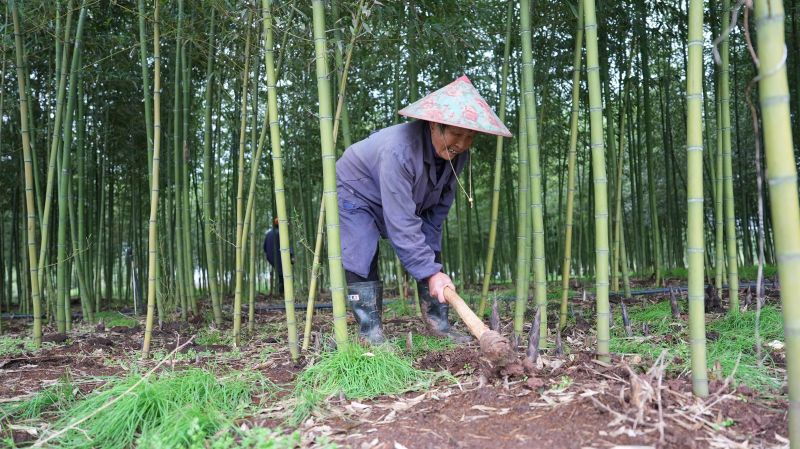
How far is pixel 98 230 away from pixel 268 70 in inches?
194

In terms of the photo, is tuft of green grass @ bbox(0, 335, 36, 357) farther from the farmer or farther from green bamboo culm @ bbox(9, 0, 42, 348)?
the farmer

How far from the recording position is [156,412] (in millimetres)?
1973

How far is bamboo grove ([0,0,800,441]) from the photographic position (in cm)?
211

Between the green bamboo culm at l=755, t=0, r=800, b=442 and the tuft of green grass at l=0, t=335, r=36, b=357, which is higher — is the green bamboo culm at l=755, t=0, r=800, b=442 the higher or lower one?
the higher one

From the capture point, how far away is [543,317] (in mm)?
2697

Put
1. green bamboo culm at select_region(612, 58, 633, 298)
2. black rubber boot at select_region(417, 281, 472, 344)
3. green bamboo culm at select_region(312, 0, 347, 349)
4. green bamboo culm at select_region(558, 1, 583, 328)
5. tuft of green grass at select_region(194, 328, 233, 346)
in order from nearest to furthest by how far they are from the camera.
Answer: green bamboo culm at select_region(312, 0, 347, 349) < green bamboo culm at select_region(558, 1, 583, 328) < black rubber boot at select_region(417, 281, 472, 344) < tuft of green grass at select_region(194, 328, 233, 346) < green bamboo culm at select_region(612, 58, 633, 298)

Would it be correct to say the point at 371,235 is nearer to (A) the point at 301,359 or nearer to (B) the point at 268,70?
(A) the point at 301,359

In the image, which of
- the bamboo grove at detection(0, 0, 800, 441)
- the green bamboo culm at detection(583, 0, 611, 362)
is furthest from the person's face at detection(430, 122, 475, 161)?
the green bamboo culm at detection(583, 0, 611, 362)

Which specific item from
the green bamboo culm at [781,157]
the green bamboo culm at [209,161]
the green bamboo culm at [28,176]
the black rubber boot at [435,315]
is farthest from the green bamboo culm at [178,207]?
the green bamboo culm at [781,157]

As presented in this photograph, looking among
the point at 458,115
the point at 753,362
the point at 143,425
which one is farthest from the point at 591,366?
the point at 143,425

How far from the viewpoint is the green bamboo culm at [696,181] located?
1700 mm

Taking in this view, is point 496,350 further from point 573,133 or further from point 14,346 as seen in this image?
point 14,346

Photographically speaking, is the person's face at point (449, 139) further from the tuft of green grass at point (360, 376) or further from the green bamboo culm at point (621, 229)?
the green bamboo culm at point (621, 229)

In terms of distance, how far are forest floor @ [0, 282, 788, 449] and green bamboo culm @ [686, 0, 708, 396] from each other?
18cm
